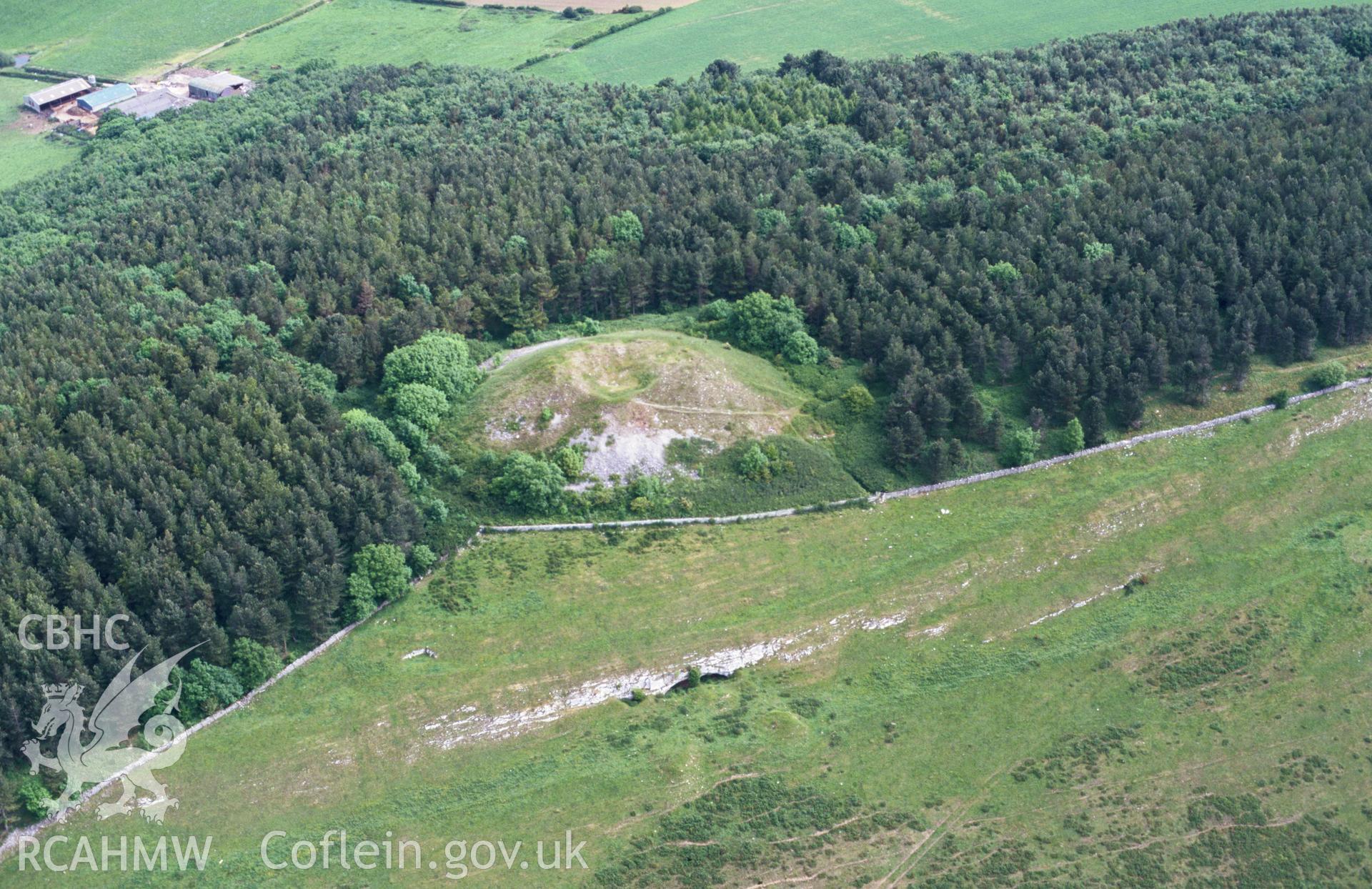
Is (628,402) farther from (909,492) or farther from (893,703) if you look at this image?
(893,703)

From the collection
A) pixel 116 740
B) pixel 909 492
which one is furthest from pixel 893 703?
pixel 116 740

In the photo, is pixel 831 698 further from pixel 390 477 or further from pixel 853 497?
pixel 390 477

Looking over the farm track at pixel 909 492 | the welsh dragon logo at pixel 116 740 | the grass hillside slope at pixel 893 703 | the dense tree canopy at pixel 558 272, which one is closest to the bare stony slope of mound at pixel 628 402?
the dense tree canopy at pixel 558 272

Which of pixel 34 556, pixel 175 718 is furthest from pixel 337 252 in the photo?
pixel 175 718

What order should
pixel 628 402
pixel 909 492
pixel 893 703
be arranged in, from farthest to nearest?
pixel 628 402 < pixel 909 492 < pixel 893 703

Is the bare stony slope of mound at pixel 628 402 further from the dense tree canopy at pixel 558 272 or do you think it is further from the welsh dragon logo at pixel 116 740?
the welsh dragon logo at pixel 116 740

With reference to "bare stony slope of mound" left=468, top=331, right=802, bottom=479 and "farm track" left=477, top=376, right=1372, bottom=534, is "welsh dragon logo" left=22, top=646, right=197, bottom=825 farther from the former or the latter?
"bare stony slope of mound" left=468, top=331, right=802, bottom=479
